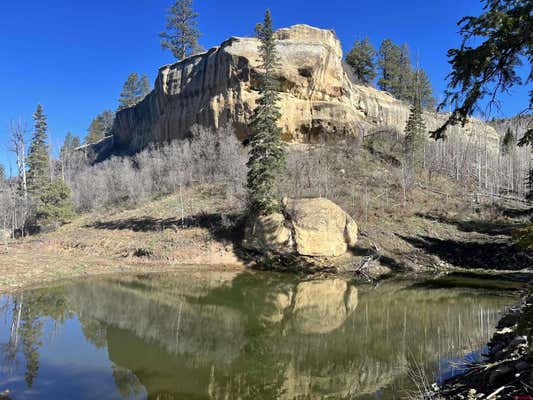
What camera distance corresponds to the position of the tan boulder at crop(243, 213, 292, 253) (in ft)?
90.6

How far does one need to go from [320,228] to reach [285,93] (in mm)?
28080

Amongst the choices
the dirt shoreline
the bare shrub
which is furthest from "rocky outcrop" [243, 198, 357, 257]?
the bare shrub

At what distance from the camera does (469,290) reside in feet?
67.7

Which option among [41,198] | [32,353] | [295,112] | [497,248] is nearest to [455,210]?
[497,248]

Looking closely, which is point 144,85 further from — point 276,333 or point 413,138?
point 276,333

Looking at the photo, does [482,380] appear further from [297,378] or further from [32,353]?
[32,353]

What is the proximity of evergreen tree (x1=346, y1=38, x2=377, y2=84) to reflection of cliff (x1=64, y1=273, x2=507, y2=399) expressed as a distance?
5316 cm

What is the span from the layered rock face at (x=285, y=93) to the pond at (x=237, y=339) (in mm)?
32451

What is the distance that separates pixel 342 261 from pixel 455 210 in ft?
61.3

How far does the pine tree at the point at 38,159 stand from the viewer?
46.3m

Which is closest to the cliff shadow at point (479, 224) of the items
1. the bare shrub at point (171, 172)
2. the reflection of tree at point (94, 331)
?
the bare shrub at point (171, 172)

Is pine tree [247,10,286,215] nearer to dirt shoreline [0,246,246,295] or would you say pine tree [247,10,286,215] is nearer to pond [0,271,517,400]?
dirt shoreline [0,246,246,295]

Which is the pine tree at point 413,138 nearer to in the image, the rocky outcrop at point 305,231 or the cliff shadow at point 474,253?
the cliff shadow at point 474,253

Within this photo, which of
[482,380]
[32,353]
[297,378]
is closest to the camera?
[482,380]
